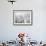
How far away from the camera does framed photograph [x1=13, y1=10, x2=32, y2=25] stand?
4.85 meters

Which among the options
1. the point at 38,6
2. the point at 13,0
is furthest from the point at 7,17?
the point at 38,6

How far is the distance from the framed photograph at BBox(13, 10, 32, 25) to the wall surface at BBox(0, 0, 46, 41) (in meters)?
0.12

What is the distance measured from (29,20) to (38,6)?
64 centimetres

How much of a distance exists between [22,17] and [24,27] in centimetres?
40

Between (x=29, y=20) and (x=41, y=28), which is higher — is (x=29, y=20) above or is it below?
above

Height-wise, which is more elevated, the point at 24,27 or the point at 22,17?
the point at 22,17

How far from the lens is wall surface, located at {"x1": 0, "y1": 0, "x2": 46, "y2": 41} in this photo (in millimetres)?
4838

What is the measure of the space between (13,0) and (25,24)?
40.8 inches

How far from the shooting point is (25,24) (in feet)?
16.0

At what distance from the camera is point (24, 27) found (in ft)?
16.0

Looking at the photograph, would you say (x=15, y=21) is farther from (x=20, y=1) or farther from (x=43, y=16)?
(x=43, y=16)

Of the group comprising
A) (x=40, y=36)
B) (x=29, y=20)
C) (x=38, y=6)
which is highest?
(x=38, y=6)

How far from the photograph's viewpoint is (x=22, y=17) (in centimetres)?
487

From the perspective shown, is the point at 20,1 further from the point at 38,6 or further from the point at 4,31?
the point at 4,31
